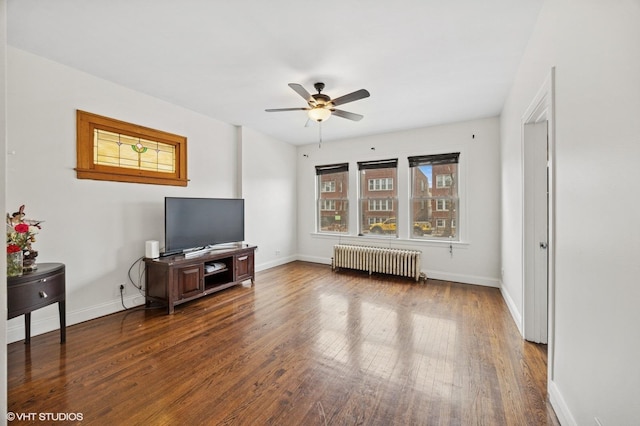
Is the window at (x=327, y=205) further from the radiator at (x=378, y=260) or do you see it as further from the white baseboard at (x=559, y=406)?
the white baseboard at (x=559, y=406)

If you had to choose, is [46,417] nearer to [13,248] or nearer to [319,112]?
[13,248]

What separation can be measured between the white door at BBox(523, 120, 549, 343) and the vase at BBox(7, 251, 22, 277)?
4580mm

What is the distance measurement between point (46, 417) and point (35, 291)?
3.68ft

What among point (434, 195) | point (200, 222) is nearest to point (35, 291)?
point (200, 222)

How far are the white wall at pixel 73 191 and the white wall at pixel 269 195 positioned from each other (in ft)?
4.95

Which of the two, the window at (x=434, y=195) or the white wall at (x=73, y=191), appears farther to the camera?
the window at (x=434, y=195)

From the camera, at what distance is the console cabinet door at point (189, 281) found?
11.1 feet

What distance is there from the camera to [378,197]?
5.48 meters

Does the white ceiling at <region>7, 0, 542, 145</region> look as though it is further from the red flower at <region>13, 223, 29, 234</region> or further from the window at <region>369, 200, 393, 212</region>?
the window at <region>369, 200, 393, 212</region>

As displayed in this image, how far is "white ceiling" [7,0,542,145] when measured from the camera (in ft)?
6.68

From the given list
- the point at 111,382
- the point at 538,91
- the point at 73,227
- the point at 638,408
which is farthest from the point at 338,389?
the point at 73,227

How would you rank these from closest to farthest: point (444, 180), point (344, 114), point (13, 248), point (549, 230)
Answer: point (549, 230), point (13, 248), point (344, 114), point (444, 180)

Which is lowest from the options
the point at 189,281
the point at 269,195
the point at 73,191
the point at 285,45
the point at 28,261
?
the point at 189,281

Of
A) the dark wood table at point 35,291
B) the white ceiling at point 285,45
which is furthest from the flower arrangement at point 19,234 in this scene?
the white ceiling at point 285,45
